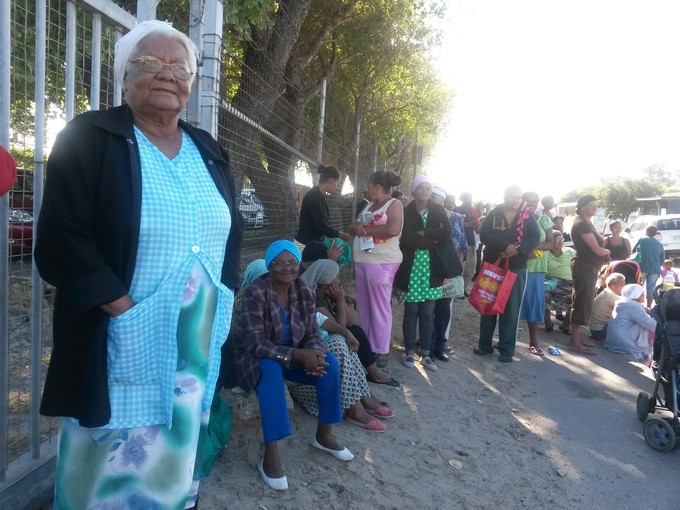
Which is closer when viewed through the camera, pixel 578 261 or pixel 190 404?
pixel 190 404

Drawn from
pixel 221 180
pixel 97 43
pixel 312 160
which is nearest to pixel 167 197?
pixel 221 180

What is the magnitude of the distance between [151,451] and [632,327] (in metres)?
6.74

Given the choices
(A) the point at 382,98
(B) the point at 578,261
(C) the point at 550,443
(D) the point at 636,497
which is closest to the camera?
(D) the point at 636,497

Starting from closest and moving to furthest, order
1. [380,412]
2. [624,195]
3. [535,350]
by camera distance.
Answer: [380,412] < [535,350] < [624,195]

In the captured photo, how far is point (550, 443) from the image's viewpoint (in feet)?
14.1

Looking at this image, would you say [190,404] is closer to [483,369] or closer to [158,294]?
[158,294]

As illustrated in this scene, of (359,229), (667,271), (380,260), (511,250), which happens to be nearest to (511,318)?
(511,250)

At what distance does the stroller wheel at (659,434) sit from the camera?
13.7 feet

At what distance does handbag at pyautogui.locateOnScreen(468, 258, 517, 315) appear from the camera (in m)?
6.06

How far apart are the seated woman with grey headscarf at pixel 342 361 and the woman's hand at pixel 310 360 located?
545mm

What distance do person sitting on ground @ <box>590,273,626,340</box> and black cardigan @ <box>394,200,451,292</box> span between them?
126 inches

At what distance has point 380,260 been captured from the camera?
204 inches

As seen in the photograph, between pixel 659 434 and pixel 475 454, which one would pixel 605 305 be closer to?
pixel 659 434

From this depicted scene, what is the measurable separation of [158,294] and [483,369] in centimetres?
494
